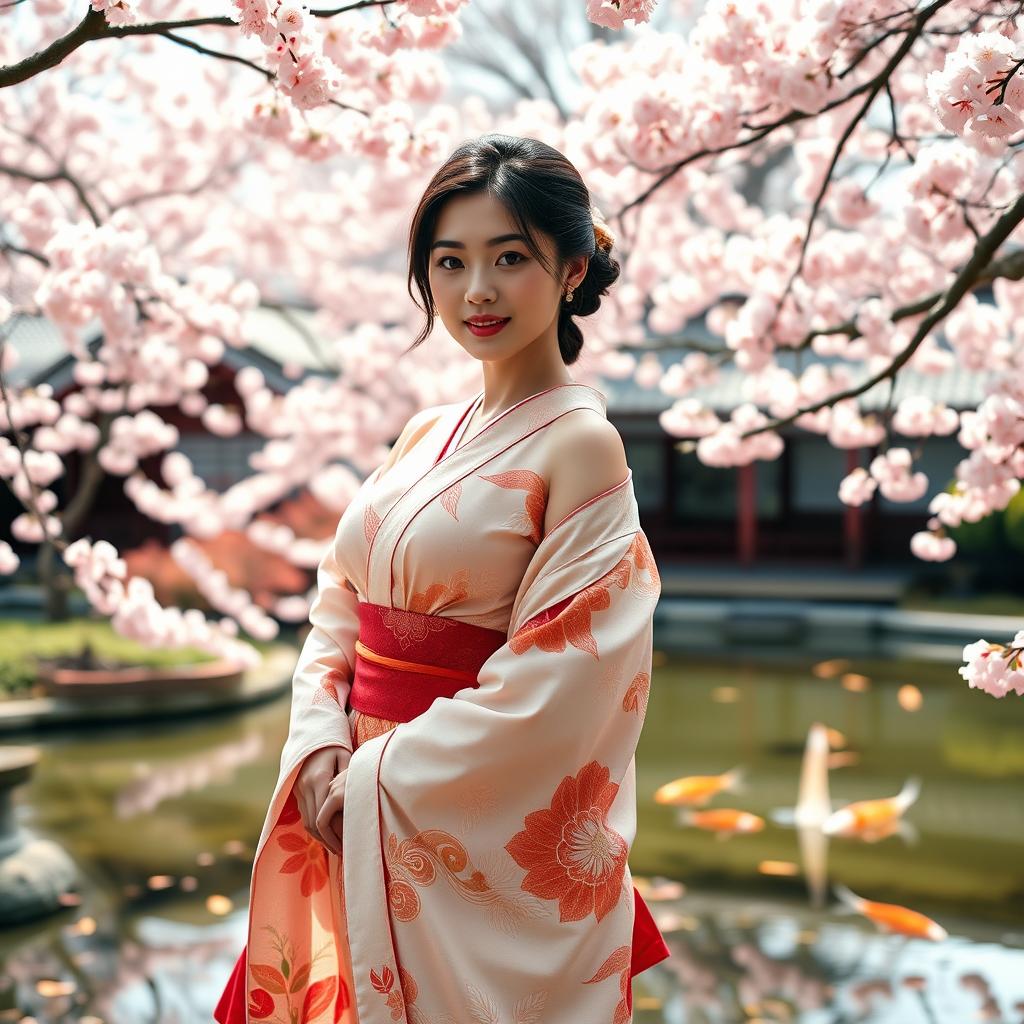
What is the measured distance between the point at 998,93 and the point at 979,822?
464 centimetres

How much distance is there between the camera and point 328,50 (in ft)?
11.9

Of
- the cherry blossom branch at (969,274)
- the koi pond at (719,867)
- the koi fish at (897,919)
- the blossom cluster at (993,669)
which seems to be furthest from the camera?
the koi fish at (897,919)

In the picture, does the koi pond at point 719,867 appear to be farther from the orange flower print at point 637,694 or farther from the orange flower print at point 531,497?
the orange flower print at point 531,497

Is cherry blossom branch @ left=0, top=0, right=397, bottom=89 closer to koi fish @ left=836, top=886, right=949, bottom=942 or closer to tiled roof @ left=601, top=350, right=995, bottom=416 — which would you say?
koi fish @ left=836, top=886, right=949, bottom=942

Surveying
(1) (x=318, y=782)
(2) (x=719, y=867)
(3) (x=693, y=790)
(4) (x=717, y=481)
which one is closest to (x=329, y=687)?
(1) (x=318, y=782)

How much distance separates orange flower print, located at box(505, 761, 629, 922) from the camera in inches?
73.6

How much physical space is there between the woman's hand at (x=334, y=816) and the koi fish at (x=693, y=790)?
4547 millimetres

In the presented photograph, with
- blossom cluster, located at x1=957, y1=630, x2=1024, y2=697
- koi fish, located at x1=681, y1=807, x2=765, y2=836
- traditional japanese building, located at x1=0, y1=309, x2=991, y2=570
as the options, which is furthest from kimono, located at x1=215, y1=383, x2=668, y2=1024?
traditional japanese building, located at x1=0, y1=309, x2=991, y2=570

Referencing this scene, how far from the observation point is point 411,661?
2016 mm

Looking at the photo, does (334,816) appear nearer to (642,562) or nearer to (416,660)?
(416,660)

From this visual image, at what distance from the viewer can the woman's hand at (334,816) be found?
1.95 meters

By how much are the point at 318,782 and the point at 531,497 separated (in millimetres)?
583

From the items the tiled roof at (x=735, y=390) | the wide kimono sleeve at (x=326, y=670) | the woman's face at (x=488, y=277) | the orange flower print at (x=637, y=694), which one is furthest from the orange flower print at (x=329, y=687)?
the tiled roof at (x=735, y=390)

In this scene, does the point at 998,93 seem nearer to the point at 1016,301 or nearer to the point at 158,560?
the point at 1016,301
